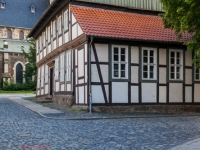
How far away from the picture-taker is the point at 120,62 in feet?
53.8

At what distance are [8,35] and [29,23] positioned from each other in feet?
13.5

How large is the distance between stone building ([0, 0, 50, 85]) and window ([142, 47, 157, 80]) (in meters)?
40.5

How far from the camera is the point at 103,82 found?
627 inches

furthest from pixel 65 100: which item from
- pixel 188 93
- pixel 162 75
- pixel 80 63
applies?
pixel 188 93

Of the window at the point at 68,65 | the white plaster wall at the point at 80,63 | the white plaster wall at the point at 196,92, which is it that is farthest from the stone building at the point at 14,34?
the white plaster wall at the point at 196,92

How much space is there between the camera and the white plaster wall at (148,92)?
16906mm

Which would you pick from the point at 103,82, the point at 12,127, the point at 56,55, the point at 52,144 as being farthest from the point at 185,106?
the point at 52,144

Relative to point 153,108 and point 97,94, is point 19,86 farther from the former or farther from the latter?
point 97,94

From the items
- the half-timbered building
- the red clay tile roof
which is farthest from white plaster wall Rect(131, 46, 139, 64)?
the red clay tile roof

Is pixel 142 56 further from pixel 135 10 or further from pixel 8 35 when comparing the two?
pixel 8 35

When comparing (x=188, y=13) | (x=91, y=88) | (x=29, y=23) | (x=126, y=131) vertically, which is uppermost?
(x=29, y=23)

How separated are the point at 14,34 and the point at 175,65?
4325 cm

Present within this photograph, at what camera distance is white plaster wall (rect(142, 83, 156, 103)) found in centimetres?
1691

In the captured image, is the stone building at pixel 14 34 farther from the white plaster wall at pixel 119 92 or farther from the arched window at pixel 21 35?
the white plaster wall at pixel 119 92
